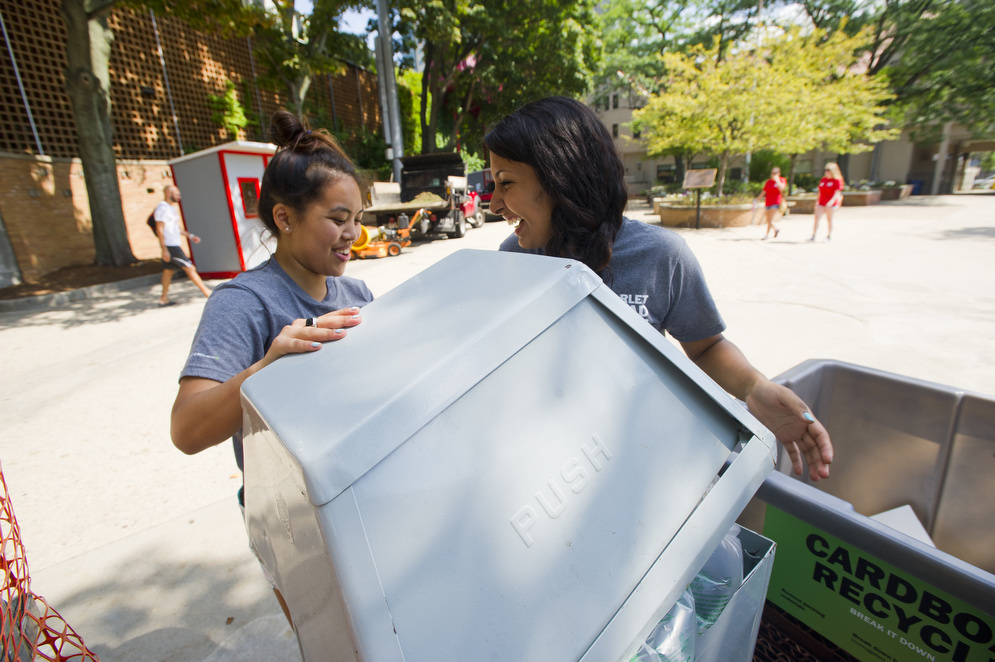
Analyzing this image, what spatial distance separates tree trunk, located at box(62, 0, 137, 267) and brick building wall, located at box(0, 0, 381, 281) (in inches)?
48.3

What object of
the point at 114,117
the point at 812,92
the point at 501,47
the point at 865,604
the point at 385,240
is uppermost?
the point at 501,47

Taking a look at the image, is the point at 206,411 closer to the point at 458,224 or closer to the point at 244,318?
the point at 244,318

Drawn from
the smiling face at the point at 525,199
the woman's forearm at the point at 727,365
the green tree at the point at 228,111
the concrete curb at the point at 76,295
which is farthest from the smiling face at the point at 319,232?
the green tree at the point at 228,111

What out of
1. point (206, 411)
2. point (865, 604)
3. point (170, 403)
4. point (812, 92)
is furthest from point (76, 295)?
point (812, 92)

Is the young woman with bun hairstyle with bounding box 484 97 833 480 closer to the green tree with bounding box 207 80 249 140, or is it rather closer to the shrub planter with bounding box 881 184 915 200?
the green tree with bounding box 207 80 249 140

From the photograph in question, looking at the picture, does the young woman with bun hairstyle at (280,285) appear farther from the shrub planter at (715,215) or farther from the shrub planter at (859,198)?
the shrub planter at (859,198)

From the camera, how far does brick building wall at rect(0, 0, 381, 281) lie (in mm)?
9469

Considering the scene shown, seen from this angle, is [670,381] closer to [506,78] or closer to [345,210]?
[345,210]

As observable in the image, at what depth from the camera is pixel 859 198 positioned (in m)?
19.1

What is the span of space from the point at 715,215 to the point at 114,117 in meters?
14.9

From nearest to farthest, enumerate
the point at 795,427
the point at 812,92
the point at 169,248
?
the point at 795,427
the point at 169,248
the point at 812,92

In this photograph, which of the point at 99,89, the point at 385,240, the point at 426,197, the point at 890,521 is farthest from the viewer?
the point at 426,197

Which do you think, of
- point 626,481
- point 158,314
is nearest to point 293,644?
point 626,481

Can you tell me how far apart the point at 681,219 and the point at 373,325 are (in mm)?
14676
